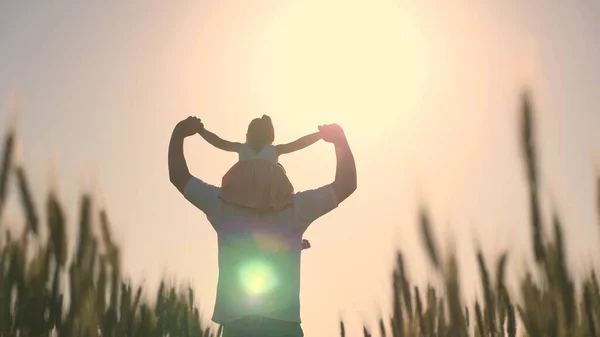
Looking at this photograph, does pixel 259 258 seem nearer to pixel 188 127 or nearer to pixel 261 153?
pixel 261 153

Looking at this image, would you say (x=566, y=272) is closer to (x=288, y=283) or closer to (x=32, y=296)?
(x=288, y=283)

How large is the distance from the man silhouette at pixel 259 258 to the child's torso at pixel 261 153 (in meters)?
0.15

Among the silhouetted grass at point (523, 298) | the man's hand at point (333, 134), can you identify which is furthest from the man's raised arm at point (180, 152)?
the silhouetted grass at point (523, 298)

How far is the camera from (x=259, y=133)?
238cm

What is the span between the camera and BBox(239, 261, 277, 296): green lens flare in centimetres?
223

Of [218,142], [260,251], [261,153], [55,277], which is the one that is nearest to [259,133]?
[261,153]

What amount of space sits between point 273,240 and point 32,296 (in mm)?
885

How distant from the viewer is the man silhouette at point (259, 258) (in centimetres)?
220

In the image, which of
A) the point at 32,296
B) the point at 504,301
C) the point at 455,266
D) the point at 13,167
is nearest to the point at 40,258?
the point at 32,296

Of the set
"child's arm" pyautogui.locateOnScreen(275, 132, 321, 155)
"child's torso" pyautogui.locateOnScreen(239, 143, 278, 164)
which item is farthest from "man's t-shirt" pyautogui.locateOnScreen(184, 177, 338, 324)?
"child's arm" pyautogui.locateOnScreen(275, 132, 321, 155)

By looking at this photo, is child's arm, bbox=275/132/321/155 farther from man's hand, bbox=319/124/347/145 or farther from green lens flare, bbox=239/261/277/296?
green lens flare, bbox=239/261/277/296

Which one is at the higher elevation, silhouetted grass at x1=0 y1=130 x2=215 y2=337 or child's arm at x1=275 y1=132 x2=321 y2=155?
child's arm at x1=275 y1=132 x2=321 y2=155

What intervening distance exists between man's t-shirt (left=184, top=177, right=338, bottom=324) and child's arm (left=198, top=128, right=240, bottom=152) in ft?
0.72

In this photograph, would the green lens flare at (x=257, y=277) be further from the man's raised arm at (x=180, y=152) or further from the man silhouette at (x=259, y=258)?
the man's raised arm at (x=180, y=152)
